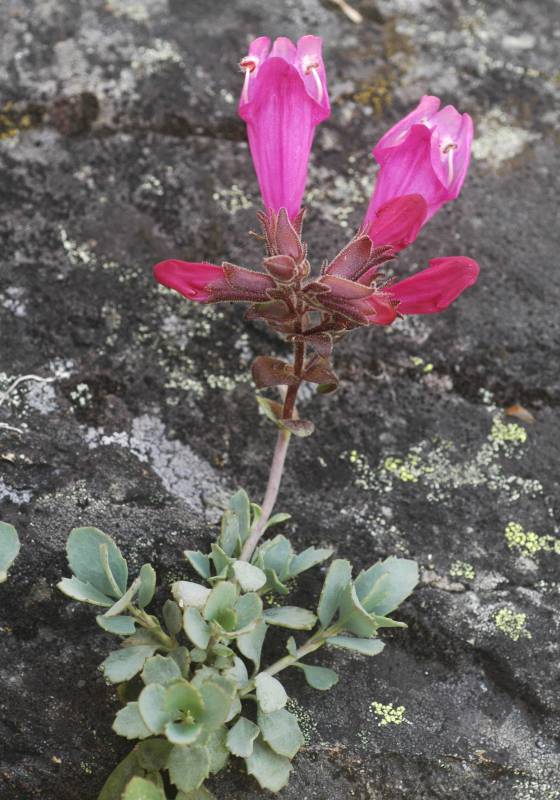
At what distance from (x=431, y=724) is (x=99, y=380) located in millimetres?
1099

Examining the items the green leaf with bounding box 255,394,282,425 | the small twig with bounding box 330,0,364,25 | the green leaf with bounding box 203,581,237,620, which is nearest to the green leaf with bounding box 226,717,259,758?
the green leaf with bounding box 203,581,237,620

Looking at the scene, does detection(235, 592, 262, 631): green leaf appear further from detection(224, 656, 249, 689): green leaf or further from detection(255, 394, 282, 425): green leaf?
detection(255, 394, 282, 425): green leaf

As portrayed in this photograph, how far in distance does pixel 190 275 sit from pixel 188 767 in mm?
921

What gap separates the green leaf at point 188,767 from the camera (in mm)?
1749

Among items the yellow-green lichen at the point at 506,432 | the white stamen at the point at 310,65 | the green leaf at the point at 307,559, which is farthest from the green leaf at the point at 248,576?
the white stamen at the point at 310,65

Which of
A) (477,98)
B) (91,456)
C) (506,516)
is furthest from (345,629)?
(477,98)

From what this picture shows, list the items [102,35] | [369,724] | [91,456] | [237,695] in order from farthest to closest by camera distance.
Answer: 1. [102,35]
2. [91,456]
3. [369,724]
4. [237,695]

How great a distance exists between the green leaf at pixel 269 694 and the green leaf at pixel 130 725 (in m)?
0.21

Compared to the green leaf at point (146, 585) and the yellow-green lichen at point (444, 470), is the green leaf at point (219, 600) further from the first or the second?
the yellow-green lichen at point (444, 470)

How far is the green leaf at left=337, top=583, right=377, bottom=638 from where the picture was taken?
1896 millimetres

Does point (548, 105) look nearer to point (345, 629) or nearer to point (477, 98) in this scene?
point (477, 98)

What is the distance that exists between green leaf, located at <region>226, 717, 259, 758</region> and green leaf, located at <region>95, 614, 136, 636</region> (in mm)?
269

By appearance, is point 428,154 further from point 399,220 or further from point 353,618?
point 353,618

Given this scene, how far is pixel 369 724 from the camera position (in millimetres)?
2061
